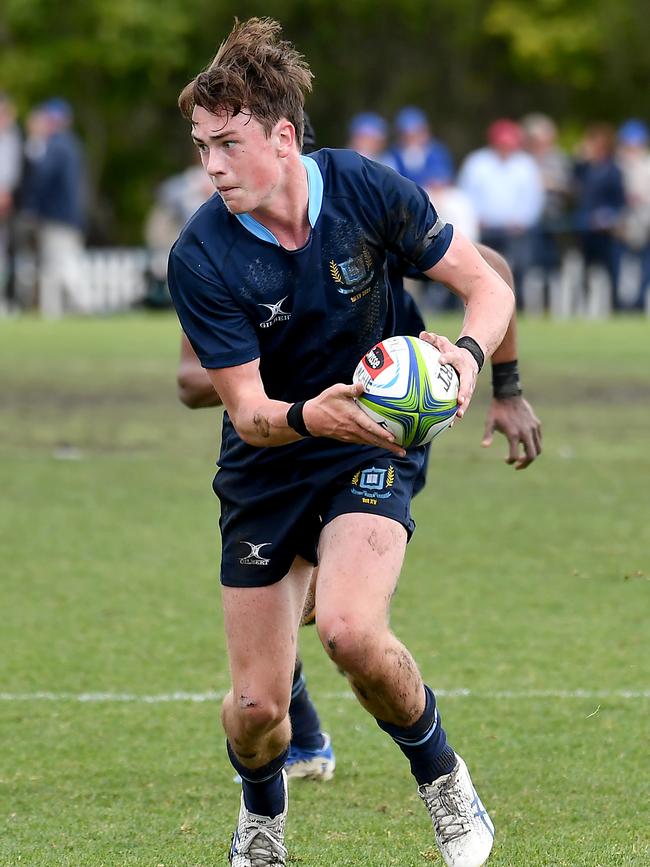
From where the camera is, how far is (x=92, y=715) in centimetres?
630

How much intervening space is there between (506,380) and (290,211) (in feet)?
3.69

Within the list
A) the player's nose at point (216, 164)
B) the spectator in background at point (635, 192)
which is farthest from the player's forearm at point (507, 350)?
the spectator in background at point (635, 192)

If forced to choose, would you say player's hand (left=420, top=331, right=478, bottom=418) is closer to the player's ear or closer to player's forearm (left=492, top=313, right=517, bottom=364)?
the player's ear

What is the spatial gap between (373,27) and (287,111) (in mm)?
38477

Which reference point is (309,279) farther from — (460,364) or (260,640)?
(260,640)

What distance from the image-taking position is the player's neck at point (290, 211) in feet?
15.9

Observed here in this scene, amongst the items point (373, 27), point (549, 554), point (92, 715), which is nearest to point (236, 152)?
point (92, 715)

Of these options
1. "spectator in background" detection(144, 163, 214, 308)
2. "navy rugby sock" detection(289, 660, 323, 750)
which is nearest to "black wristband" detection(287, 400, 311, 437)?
"navy rugby sock" detection(289, 660, 323, 750)

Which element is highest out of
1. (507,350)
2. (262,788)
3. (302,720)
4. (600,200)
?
(507,350)

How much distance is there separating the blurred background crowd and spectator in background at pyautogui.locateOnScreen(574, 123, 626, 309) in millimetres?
20

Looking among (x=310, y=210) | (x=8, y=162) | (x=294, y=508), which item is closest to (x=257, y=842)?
(x=294, y=508)

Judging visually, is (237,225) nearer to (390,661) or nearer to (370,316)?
(370,316)

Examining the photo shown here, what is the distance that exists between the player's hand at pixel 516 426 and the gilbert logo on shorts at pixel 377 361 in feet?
3.51

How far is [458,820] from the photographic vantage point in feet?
15.4
